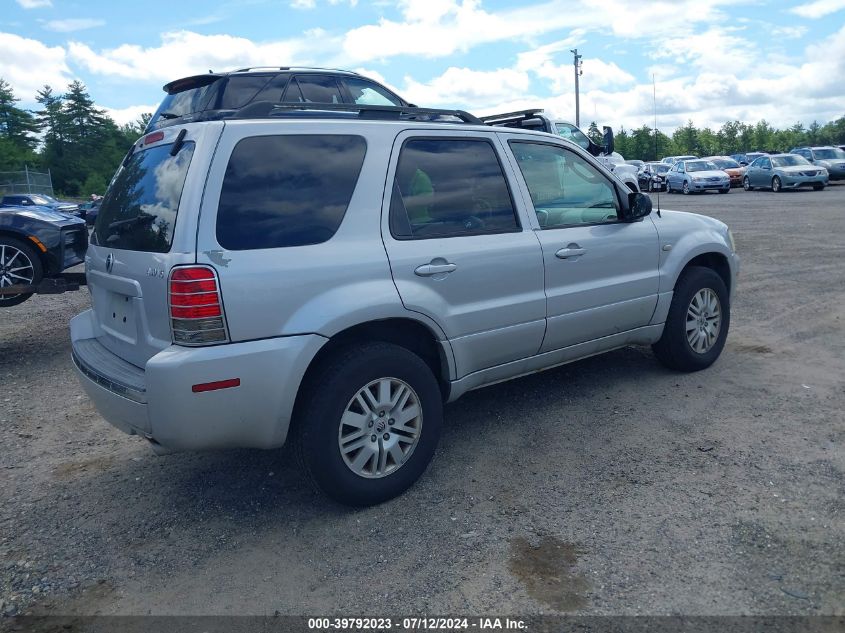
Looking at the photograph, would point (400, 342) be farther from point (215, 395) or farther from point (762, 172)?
point (762, 172)

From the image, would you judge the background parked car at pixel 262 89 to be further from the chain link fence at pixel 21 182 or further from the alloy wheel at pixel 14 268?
the chain link fence at pixel 21 182

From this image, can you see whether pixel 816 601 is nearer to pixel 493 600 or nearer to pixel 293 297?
pixel 493 600

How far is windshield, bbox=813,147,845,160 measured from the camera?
30970 millimetres

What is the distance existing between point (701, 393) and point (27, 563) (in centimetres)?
431

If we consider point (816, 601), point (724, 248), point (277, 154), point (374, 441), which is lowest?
point (816, 601)

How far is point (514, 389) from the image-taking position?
5.41 m

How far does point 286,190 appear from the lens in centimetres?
340

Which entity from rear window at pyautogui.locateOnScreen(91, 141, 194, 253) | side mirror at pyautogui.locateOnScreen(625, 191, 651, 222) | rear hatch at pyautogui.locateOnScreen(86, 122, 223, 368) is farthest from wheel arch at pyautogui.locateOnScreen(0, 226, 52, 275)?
side mirror at pyautogui.locateOnScreen(625, 191, 651, 222)

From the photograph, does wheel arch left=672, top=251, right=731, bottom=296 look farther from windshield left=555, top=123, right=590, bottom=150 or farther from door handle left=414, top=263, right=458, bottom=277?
windshield left=555, top=123, right=590, bottom=150

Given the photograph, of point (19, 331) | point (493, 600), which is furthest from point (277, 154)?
point (19, 331)

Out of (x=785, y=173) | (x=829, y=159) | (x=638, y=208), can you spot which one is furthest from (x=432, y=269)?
(x=829, y=159)

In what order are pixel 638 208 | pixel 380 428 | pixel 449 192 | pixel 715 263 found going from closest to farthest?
pixel 380 428, pixel 449 192, pixel 638 208, pixel 715 263

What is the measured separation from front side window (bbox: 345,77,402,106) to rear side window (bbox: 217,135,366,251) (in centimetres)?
575

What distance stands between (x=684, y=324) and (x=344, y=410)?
9.94 feet
